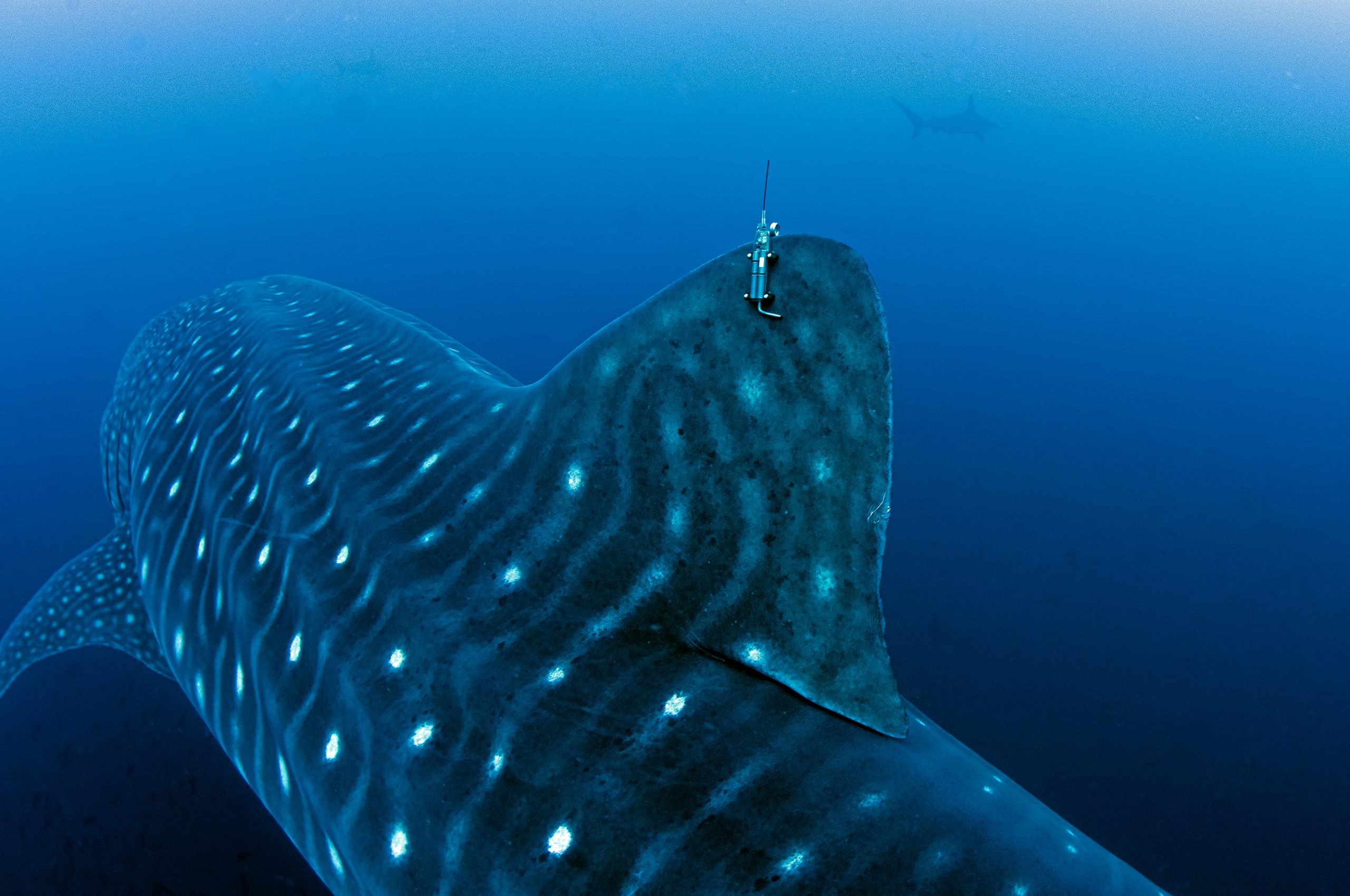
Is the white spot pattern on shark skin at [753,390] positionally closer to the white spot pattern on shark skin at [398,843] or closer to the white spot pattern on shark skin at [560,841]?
the white spot pattern on shark skin at [560,841]

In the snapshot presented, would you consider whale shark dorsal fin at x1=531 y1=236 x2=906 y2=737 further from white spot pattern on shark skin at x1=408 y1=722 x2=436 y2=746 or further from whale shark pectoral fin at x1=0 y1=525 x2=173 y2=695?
whale shark pectoral fin at x1=0 y1=525 x2=173 y2=695

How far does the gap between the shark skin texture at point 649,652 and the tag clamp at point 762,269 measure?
0.02 meters

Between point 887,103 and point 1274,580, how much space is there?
27.7 metres

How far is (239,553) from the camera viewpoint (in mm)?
1827

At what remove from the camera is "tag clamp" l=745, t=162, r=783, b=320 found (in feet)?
3.70

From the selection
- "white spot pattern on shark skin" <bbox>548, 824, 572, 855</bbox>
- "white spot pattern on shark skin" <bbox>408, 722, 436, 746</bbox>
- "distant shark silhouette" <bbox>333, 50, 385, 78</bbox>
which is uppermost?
"distant shark silhouette" <bbox>333, 50, 385, 78</bbox>

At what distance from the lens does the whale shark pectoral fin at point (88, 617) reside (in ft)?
9.14

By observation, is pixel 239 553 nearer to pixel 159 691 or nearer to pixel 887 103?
pixel 159 691

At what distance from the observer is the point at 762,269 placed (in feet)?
3.70

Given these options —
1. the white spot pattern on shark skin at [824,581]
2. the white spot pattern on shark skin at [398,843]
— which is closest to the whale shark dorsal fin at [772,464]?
the white spot pattern on shark skin at [824,581]

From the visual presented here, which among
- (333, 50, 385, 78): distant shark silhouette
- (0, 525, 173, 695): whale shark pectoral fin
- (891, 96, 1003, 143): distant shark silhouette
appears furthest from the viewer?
(333, 50, 385, 78): distant shark silhouette

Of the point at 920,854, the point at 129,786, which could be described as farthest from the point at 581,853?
the point at 129,786

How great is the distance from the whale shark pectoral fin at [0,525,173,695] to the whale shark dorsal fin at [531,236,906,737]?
2692mm

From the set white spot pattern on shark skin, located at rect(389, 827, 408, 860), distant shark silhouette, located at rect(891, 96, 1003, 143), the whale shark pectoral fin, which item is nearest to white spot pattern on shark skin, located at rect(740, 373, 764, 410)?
white spot pattern on shark skin, located at rect(389, 827, 408, 860)
